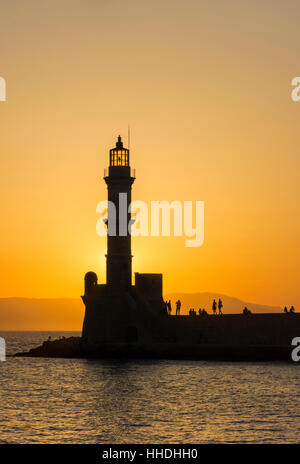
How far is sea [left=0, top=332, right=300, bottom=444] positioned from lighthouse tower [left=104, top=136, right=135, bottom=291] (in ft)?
22.4

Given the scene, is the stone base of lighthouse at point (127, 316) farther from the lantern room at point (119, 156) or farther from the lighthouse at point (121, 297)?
the lantern room at point (119, 156)

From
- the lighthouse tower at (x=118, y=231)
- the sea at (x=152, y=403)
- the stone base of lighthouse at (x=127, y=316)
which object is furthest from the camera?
the lighthouse tower at (x=118, y=231)

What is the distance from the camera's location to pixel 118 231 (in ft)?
231

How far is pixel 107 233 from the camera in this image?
2793 inches

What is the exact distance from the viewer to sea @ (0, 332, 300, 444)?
1313 inches

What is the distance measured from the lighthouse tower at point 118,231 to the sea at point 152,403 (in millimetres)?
6829

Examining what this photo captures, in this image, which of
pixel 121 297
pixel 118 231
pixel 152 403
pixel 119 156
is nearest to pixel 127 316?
pixel 121 297

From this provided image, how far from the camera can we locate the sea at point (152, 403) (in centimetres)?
3334

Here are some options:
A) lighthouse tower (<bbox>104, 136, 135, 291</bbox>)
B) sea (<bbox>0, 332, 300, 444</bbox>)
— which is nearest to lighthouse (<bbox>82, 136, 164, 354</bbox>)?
lighthouse tower (<bbox>104, 136, 135, 291</bbox>)

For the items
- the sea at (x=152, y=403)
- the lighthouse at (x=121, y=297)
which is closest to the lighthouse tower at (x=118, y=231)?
the lighthouse at (x=121, y=297)

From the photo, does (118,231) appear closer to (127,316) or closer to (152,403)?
(127,316)
